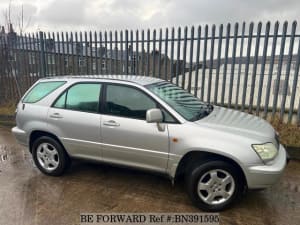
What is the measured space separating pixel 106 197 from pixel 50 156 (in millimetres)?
1254

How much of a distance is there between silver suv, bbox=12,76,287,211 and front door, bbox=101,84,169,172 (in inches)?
0.5

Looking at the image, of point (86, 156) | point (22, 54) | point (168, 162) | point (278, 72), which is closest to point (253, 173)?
point (168, 162)

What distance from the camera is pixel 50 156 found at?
382cm

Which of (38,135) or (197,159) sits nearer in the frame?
(197,159)

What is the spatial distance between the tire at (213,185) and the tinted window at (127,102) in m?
1.01

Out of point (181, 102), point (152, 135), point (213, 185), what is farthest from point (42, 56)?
point (213, 185)

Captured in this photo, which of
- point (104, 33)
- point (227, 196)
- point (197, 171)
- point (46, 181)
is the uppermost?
point (104, 33)

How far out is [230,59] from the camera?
18.6ft

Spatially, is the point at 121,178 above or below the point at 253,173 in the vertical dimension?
below

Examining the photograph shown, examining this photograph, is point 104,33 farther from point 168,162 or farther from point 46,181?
point 168,162

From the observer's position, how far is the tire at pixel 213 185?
280 centimetres

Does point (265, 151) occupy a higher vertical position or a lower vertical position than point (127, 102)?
lower

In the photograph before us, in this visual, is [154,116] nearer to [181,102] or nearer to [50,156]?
[181,102]

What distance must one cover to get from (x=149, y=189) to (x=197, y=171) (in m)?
0.96
